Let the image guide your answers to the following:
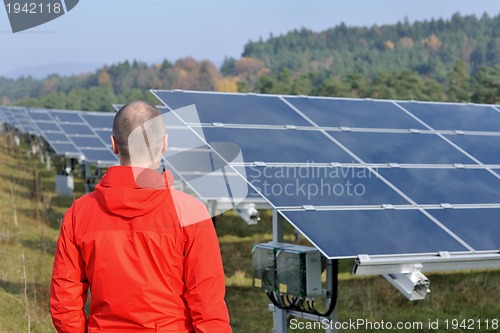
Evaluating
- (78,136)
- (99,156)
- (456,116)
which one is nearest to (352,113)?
(456,116)

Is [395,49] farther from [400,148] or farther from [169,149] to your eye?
[400,148]

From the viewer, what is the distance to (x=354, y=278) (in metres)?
15.0

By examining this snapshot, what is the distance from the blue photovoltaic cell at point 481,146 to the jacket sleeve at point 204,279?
23.0ft

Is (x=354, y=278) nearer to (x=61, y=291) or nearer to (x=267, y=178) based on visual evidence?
(x=267, y=178)

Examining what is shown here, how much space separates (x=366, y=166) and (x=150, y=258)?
18.3ft

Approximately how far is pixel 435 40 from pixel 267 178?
7087 inches

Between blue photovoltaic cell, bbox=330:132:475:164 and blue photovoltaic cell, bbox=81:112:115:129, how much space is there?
1926 centimetres

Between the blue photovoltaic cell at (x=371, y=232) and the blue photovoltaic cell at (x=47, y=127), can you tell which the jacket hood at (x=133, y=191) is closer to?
the blue photovoltaic cell at (x=371, y=232)

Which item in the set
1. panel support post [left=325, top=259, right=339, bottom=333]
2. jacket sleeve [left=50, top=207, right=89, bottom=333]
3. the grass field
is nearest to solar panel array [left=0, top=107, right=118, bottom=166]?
the grass field

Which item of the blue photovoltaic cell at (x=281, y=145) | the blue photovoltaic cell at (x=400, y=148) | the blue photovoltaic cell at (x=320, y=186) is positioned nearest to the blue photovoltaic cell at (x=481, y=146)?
the blue photovoltaic cell at (x=400, y=148)

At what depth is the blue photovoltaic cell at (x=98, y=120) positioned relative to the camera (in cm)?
2888

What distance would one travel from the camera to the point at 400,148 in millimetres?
10078

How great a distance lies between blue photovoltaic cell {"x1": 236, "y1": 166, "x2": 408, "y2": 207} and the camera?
812 centimetres

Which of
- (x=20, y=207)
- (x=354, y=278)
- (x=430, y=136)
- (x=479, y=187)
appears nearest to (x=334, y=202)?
(x=479, y=187)
